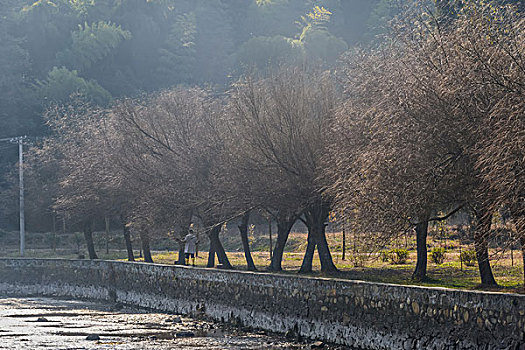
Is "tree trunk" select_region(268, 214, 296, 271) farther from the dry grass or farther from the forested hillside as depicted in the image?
the forested hillside

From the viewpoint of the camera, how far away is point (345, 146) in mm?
28750

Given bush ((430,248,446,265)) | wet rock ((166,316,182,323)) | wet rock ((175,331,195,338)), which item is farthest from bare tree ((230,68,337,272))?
wet rock ((175,331,195,338))

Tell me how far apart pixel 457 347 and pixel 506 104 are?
6.03 m

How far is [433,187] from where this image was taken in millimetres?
23516

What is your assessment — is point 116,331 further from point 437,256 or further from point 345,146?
point 437,256

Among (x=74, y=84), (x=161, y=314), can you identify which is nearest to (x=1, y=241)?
(x=74, y=84)

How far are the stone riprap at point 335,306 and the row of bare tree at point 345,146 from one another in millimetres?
3120

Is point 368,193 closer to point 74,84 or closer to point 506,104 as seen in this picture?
point 506,104

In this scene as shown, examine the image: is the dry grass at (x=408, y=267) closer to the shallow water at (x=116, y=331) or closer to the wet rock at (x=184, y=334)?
the shallow water at (x=116, y=331)

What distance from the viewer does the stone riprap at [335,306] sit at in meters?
16.7

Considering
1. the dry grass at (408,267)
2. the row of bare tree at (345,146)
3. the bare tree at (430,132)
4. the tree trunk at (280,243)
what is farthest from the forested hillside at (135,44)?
the bare tree at (430,132)

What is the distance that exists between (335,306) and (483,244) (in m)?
4.16

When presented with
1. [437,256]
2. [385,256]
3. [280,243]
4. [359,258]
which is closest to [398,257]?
[385,256]

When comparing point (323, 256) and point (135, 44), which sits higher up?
point (135, 44)
